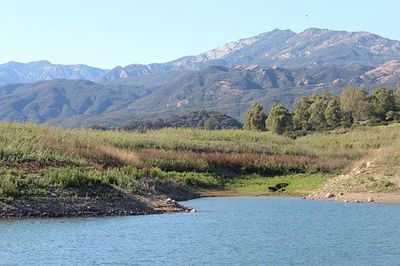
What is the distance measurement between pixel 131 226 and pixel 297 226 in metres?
7.85

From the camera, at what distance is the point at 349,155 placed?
2906 inches

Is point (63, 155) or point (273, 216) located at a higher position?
point (63, 155)

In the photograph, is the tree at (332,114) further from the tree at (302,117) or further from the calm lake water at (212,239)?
the calm lake water at (212,239)

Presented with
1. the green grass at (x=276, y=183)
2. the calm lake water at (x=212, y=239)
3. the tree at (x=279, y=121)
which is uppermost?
the tree at (x=279, y=121)

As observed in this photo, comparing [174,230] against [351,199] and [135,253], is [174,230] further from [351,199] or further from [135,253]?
[351,199]

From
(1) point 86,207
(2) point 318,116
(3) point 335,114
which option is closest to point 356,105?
(3) point 335,114

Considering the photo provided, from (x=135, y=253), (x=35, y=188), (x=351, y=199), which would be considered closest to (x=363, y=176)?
(x=351, y=199)

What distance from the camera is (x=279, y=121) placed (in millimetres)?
118625

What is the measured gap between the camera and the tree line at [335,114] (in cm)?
12050

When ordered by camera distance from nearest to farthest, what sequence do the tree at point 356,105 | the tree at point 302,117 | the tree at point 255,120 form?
the tree at point 356,105, the tree at point 302,117, the tree at point 255,120

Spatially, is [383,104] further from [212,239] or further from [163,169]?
[212,239]

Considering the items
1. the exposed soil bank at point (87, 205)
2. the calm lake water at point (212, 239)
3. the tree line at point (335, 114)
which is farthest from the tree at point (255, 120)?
the calm lake water at point (212, 239)

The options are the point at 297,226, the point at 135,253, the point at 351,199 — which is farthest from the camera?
the point at 351,199

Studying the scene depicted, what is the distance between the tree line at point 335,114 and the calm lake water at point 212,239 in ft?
276
